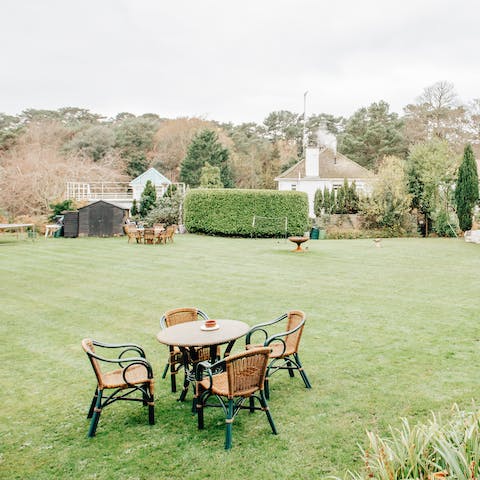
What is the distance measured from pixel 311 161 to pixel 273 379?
30474mm

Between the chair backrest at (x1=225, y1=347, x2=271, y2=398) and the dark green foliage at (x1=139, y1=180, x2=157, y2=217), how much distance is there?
922 inches

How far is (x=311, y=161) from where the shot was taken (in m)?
34.1

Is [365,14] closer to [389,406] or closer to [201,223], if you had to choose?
[389,406]

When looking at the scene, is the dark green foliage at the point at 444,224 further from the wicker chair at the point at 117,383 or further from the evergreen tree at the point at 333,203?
the wicker chair at the point at 117,383

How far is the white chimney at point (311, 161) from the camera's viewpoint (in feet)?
111

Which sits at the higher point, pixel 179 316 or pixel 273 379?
pixel 179 316

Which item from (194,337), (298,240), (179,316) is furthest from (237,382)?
(298,240)

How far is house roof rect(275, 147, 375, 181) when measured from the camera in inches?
1357

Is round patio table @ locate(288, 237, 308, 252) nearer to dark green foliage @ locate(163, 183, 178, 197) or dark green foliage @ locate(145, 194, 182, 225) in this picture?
dark green foliage @ locate(145, 194, 182, 225)

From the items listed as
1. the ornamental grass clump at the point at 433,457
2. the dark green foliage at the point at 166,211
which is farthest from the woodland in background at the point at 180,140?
the ornamental grass clump at the point at 433,457

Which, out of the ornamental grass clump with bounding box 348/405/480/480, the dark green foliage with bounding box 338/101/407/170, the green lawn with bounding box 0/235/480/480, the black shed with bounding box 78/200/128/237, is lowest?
the green lawn with bounding box 0/235/480/480

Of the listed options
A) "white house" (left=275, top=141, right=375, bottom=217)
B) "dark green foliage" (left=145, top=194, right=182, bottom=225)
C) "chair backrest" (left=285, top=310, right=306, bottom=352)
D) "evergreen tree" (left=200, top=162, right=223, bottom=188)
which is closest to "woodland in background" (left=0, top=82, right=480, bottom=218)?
"white house" (left=275, top=141, right=375, bottom=217)

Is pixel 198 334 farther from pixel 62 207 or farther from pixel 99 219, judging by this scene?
pixel 62 207

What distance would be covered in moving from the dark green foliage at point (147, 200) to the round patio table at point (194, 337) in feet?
73.5
